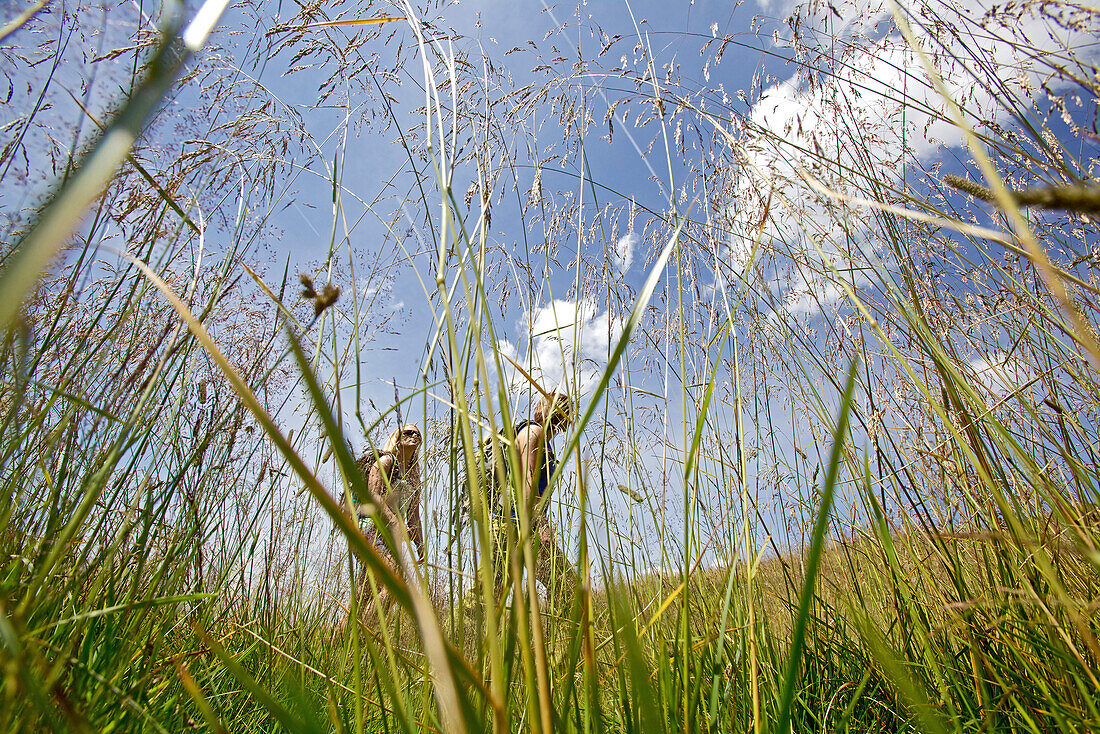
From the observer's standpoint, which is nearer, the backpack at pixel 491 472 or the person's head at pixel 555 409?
the backpack at pixel 491 472

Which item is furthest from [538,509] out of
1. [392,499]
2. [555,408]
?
[555,408]

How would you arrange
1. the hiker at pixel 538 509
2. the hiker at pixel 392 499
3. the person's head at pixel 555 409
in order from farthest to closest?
the person's head at pixel 555 409
the hiker at pixel 538 509
the hiker at pixel 392 499

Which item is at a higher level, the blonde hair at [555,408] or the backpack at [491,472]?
the blonde hair at [555,408]

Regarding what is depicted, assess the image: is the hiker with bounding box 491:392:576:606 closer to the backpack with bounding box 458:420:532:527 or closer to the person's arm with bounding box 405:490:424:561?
the backpack with bounding box 458:420:532:527

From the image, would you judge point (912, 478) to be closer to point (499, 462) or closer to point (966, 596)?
point (966, 596)

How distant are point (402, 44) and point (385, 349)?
100 centimetres

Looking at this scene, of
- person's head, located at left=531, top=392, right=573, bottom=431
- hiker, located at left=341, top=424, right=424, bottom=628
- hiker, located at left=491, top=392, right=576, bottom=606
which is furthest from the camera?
person's head, located at left=531, top=392, right=573, bottom=431

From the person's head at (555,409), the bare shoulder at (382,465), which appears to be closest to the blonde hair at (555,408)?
the person's head at (555,409)

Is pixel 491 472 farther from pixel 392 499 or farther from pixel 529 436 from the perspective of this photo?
pixel 392 499

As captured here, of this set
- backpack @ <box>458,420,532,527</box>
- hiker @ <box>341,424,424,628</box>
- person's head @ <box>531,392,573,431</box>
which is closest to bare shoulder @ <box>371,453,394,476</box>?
hiker @ <box>341,424,424,628</box>

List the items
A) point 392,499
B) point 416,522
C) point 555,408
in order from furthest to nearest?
point 416,522 < point 555,408 < point 392,499

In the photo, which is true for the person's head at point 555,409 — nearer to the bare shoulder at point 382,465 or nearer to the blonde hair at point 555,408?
the blonde hair at point 555,408

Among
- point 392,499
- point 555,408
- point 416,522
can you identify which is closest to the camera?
point 392,499

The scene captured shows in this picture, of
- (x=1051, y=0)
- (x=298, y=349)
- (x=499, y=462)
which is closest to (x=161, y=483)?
(x=499, y=462)
